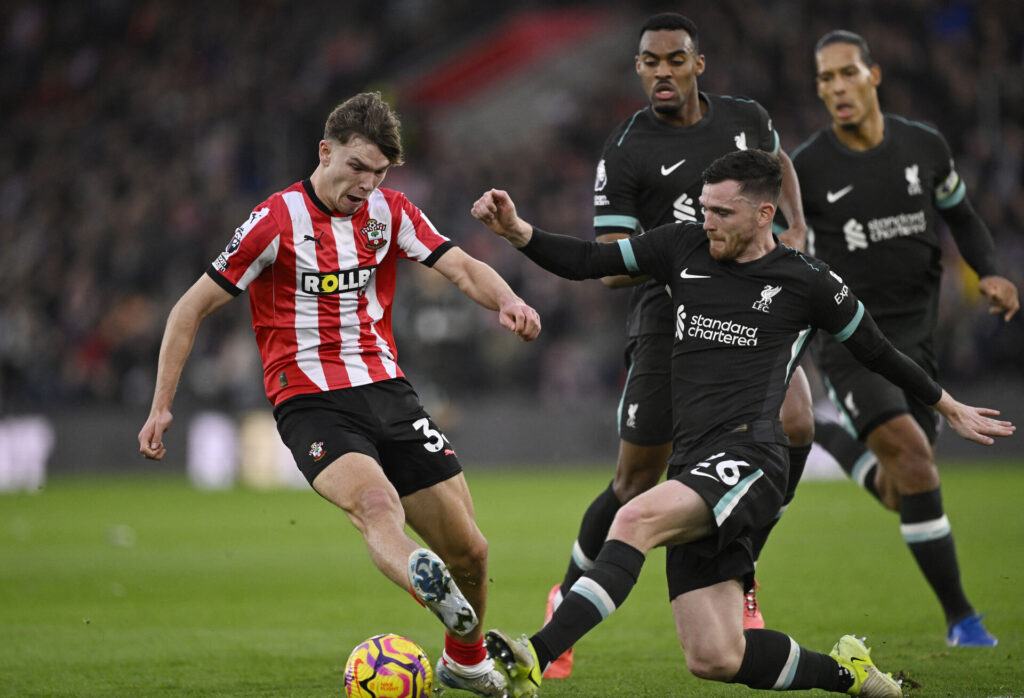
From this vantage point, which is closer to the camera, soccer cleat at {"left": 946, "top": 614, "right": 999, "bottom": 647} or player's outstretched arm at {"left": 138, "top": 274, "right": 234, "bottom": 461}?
player's outstretched arm at {"left": 138, "top": 274, "right": 234, "bottom": 461}

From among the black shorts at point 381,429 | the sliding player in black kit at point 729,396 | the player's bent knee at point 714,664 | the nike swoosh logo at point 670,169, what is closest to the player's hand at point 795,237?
the nike swoosh logo at point 670,169

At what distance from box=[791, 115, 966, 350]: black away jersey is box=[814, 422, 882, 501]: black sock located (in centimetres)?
86

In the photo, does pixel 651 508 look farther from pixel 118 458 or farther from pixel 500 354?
pixel 118 458

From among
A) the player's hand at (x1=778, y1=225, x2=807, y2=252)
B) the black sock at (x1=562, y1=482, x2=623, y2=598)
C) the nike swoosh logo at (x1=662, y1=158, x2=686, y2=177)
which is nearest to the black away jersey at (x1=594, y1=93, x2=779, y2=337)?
the nike swoosh logo at (x1=662, y1=158, x2=686, y2=177)

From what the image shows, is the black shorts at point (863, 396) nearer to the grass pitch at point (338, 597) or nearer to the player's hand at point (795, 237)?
the player's hand at point (795, 237)

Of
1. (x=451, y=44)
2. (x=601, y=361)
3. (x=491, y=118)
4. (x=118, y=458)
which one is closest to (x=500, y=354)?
(x=601, y=361)

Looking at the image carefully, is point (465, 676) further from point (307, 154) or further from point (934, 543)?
point (307, 154)

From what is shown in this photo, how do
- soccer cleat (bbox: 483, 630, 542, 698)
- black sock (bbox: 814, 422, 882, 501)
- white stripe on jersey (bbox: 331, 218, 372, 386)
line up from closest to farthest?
soccer cleat (bbox: 483, 630, 542, 698), white stripe on jersey (bbox: 331, 218, 372, 386), black sock (bbox: 814, 422, 882, 501)

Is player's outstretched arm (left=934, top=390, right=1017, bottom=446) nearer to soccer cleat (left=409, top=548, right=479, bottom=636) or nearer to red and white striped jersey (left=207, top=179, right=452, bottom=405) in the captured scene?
soccer cleat (left=409, top=548, right=479, bottom=636)

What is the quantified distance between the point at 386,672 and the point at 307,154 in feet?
66.5

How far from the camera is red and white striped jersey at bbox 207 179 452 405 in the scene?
18.2 feet

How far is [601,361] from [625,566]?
49.1ft

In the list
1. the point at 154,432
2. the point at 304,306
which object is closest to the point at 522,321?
the point at 304,306

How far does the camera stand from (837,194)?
24.1ft
